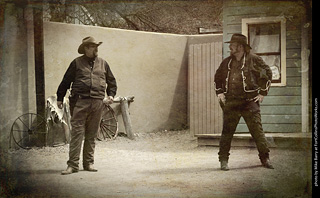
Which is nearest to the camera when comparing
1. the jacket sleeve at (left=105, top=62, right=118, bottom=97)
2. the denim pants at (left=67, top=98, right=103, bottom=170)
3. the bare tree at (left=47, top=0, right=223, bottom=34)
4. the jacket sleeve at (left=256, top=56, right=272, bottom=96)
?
the jacket sleeve at (left=256, top=56, right=272, bottom=96)

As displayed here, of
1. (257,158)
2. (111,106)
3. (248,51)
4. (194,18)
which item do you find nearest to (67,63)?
(111,106)

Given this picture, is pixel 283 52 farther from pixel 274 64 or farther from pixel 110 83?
pixel 110 83

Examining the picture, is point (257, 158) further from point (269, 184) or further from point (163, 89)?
point (163, 89)

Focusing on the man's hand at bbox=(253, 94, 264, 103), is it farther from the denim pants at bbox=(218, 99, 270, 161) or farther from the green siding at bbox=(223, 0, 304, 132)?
the green siding at bbox=(223, 0, 304, 132)

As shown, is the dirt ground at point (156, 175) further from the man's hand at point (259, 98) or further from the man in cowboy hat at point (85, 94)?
the man's hand at point (259, 98)

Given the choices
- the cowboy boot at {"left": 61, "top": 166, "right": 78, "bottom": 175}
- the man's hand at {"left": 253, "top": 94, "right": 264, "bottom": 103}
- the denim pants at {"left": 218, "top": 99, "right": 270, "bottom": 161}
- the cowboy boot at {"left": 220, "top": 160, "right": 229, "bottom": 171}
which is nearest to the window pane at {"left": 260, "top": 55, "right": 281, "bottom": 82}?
the man's hand at {"left": 253, "top": 94, "right": 264, "bottom": 103}

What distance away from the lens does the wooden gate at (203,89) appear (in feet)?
16.1

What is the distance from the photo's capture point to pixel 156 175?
425 cm

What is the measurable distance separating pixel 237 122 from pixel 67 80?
6.60 ft

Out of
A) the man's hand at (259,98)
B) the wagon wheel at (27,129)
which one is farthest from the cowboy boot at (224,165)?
the wagon wheel at (27,129)

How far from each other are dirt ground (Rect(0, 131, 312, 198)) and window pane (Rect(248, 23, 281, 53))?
3.84 feet

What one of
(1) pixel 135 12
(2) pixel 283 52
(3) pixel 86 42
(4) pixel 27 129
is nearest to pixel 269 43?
(2) pixel 283 52

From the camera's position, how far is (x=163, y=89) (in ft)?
16.9

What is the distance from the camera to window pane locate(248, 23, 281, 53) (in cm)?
434
